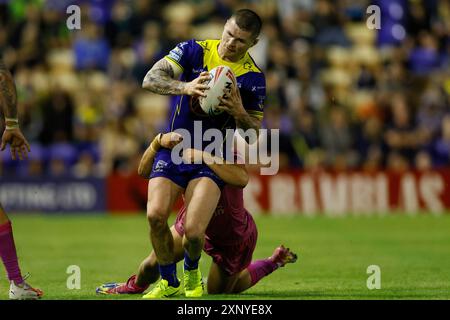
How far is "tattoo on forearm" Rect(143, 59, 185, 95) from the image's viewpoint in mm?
9641

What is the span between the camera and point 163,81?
972cm

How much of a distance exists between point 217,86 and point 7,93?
190 centimetres

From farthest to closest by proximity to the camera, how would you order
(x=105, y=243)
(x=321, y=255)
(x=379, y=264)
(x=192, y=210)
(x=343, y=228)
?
1. (x=343, y=228)
2. (x=105, y=243)
3. (x=321, y=255)
4. (x=379, y=264)
5. (x=192, y=210)

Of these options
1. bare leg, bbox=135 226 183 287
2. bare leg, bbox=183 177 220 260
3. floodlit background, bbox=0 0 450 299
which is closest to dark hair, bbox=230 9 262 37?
bare leg, bbox=183 177 220 260

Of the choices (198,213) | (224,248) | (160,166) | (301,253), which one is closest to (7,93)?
(160,166)

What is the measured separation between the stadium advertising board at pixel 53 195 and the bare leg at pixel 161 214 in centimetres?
1252

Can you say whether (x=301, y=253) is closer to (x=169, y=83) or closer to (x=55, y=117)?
(x=169, y=83)

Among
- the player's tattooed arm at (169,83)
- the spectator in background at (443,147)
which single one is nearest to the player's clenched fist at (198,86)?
the player's tattooed arm at (169,83)

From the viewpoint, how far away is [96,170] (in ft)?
74.1

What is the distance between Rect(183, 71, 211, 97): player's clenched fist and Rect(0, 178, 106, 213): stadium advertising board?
12.9m

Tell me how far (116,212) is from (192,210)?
43.5 ft
